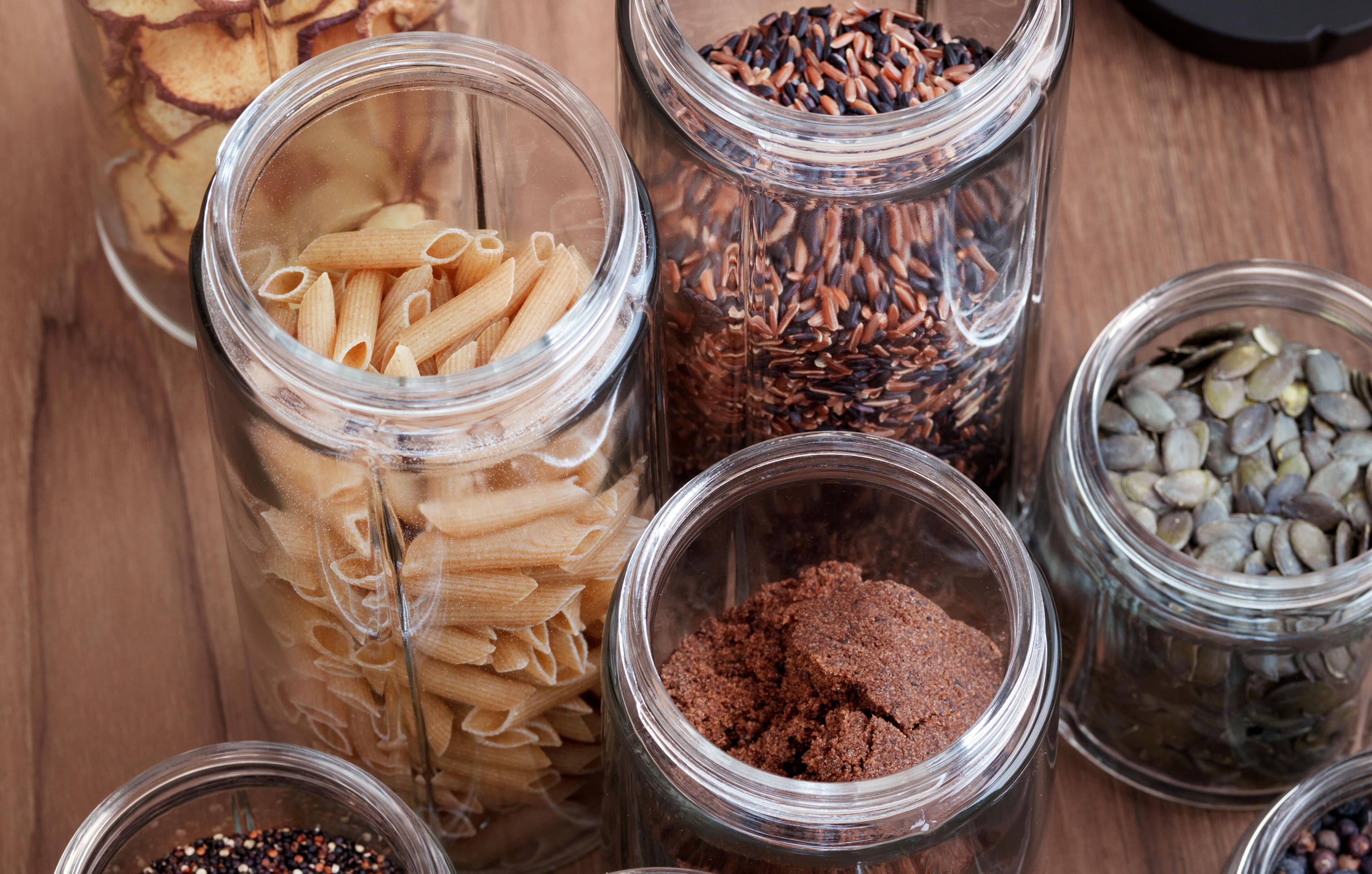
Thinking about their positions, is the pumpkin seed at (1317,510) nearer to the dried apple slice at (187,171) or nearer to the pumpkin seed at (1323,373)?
the pumpkin seed at (1323,373)

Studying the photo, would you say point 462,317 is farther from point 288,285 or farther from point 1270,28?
point 1270,28

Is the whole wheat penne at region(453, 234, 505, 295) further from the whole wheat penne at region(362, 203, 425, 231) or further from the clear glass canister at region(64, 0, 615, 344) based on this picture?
the clear glass canister at region(64, 0, 615, 344)

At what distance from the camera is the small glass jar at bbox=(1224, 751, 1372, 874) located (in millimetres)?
837

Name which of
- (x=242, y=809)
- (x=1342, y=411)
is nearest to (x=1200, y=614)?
(x=1342, y=411)

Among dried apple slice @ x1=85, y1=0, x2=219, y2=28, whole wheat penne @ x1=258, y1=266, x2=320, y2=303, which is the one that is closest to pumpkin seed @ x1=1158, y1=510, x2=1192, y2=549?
whole wheat penne @ x1=258, y1=266, x2=320, y2=303

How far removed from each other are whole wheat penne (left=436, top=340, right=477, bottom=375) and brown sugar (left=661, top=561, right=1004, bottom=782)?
17 cm

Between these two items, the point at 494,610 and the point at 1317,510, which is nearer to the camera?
the point at 494,610

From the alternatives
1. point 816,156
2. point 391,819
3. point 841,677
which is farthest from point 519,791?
point 816,156

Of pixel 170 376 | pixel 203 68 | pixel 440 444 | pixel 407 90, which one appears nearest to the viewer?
pixel 440 444

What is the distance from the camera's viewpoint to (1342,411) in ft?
3.10

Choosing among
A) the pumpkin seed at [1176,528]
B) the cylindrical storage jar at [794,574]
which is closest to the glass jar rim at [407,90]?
the cylindrical storage jar at [794,574]

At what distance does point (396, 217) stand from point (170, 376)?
27 centimetres

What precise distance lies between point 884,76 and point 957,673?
283 mm

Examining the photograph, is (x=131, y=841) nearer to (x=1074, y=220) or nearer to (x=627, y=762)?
(x=627, y=762)
